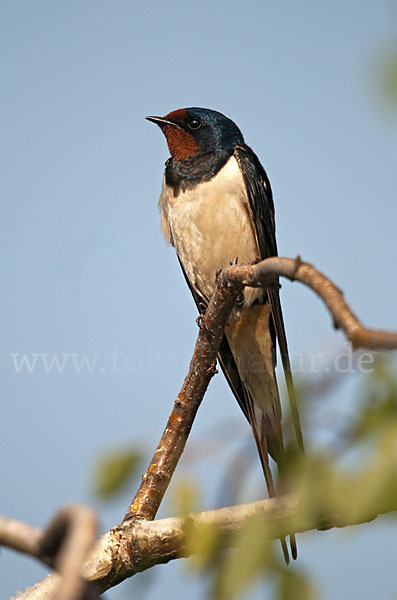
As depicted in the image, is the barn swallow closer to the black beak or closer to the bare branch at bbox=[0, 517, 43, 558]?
the black beak

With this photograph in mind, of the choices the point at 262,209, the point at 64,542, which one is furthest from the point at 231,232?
the point at 64,542

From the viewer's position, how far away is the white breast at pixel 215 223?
122 inches

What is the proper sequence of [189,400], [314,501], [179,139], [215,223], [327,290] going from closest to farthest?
[314,501], [327,290], [189,400], [215,223], [179,139]

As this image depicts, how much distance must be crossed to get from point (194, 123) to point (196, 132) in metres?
0.06

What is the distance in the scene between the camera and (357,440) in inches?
28.1

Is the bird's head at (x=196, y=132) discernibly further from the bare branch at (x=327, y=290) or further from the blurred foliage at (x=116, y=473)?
the blurred foliage at (x=116, y=473)

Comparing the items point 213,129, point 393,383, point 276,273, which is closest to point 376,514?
point 393,383

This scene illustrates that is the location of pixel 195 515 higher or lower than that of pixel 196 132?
lower

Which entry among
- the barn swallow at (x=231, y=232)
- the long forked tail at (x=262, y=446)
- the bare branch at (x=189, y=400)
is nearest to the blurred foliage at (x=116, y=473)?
the bare branch at (x=189, y=400)

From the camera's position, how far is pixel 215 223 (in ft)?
10.1

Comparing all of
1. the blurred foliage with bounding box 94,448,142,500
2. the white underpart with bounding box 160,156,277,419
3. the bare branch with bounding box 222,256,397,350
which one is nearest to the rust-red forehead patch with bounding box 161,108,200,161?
the white underpart with bounding box 160,156,277,419

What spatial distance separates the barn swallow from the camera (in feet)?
10.2

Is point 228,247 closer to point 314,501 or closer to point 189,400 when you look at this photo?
point 189,400

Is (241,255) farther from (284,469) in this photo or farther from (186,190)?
(284,469)
